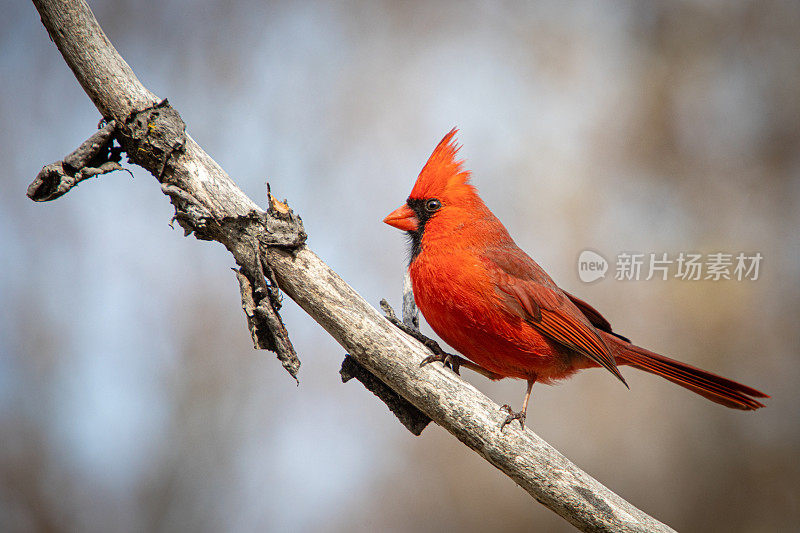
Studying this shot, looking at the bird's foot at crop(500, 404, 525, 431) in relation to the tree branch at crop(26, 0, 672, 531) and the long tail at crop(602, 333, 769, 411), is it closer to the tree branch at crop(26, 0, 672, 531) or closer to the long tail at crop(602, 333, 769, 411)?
the tree branch at crop(26, 0, 672, 531)

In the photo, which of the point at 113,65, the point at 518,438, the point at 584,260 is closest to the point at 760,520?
the point at 584,260

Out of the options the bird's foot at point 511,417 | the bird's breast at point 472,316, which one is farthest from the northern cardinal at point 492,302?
the bird's foot at point 511,417

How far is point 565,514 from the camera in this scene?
1.80 metres

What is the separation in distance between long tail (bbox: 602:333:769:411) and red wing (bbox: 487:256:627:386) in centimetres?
23

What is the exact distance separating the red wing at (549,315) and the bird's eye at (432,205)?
0.31 m

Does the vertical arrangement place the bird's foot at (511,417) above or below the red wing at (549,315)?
below

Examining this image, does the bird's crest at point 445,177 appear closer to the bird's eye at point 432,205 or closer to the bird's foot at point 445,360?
the bird's eye at point 432,205

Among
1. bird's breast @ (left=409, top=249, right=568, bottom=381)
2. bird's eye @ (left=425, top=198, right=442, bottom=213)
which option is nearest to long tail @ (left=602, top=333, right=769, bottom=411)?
bird's breast @ (left=409, top=249, right=568, bottom=381)

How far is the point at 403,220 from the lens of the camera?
7.86ft

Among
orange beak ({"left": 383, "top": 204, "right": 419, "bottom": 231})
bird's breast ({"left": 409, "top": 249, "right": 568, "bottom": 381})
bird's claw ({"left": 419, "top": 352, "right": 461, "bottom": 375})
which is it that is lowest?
bird's claw ({"left": 419, "top": 352, "right": 461, "bottom": 375})

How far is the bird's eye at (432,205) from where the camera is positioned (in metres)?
2.38

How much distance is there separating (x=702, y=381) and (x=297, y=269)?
159cm

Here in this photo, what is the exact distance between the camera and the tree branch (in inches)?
69.6

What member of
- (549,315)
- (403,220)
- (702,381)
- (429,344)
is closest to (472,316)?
(429,344)
